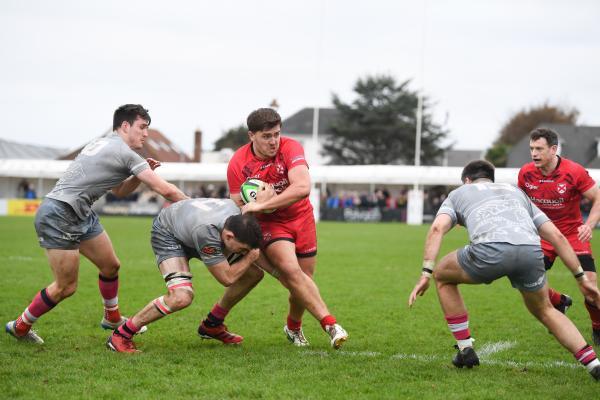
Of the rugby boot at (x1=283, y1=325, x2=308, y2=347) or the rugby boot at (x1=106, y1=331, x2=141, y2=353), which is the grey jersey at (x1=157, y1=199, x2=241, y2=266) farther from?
the rugby boot at (x1=283, y1=325, x2=308, y2=347)

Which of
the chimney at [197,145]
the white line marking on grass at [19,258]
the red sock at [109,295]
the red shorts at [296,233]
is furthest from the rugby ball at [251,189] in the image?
the chimney at [197,145]

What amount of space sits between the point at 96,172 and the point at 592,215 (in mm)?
5419

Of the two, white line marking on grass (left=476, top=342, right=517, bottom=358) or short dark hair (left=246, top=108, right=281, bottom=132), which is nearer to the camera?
short dark hair (left=246, top=108, right=281, bottom=132)

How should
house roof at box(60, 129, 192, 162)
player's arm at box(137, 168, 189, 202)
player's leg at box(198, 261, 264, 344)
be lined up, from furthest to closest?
house roof at box(60, 129, 192, 162)
player's leg at box(198, 261, 264, 344)
player's arm at box(137, 168, 189, 202)

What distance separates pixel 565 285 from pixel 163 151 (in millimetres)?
64463

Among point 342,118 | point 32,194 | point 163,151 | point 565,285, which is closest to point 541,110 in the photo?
point 342,118

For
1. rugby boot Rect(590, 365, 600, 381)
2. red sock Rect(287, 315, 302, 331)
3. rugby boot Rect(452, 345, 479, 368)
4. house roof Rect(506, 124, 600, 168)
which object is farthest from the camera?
house roof Rect(506, 124, 600, 168)

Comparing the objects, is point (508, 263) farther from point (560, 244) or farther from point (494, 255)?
point (560, 244)

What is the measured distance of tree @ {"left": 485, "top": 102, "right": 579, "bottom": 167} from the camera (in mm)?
82812

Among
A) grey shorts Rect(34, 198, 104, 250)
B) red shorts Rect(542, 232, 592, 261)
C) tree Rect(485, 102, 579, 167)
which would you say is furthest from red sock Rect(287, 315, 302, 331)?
tree Rect(485, 102, 579, 167)

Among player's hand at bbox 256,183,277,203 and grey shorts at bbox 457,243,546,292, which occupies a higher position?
player's hand at bbox 256,183,277,203

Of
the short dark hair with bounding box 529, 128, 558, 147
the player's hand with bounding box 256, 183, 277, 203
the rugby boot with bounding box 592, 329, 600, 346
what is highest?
the short dark hair with bounding box 529, 128, 558, 147

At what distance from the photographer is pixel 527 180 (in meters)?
8.28

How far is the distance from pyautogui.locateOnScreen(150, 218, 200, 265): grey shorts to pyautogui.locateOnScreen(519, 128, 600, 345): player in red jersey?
399cm
